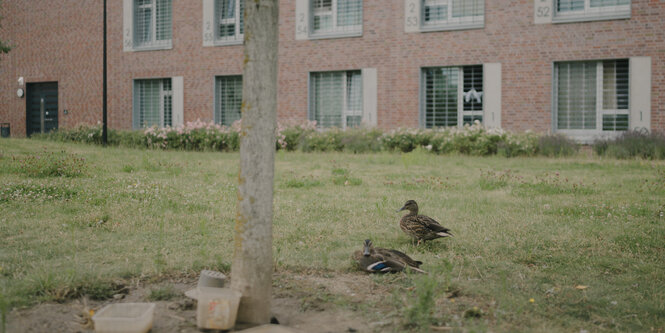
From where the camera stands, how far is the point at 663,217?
7145 millimetres

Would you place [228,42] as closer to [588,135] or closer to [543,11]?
[543,11]

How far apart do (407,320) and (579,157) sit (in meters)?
13.5

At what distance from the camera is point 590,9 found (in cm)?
1823

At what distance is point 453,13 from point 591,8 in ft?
13.8

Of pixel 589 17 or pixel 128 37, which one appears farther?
pixel 128 37

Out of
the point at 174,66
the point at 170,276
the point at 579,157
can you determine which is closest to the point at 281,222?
the point at 170,276

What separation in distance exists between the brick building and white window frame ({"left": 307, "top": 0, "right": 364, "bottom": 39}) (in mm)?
52

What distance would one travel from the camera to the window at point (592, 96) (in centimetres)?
1792

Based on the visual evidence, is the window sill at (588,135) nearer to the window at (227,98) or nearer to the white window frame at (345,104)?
the white window frame at (345,104)

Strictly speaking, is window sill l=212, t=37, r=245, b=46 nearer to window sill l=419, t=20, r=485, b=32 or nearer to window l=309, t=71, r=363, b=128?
window l=309, t=71, r=363, b=128

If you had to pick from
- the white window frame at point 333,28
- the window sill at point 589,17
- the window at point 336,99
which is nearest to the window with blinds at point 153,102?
the window at point 336,99

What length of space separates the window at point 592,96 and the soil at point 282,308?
1559 cm

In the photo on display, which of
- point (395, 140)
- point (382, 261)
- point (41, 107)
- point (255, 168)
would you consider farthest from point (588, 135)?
point (41, 107)

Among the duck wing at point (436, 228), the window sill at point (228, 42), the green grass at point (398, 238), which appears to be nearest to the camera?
the green grass at point (398, 238)
